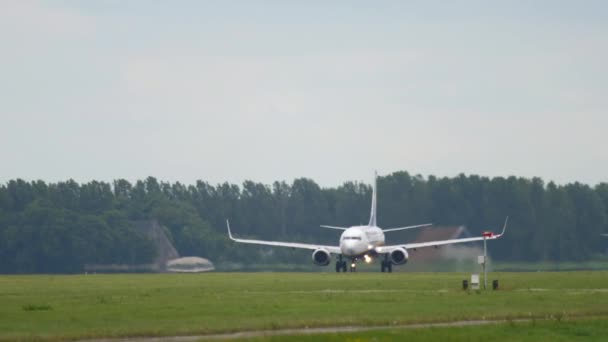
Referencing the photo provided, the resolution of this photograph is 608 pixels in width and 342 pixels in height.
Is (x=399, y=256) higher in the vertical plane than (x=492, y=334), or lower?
higher

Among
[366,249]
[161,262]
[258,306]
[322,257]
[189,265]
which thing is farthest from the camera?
[161,262]

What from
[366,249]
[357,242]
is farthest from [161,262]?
[357,242]

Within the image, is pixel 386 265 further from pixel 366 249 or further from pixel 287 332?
pixel 287 332

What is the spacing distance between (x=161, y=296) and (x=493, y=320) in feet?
55.5

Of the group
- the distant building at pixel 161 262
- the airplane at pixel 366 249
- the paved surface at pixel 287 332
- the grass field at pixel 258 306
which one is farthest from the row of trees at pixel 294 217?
the paved surface at pixel 287 332

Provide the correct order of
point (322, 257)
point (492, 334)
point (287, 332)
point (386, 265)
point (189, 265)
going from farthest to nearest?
point (189, 265) < point (322, 257) < point (386, 265) < point (492, 334) < point (287, 332)

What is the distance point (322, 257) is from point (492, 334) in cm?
7163

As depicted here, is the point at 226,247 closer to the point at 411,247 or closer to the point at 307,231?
the point at 307,231

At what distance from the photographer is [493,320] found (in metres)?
42.9

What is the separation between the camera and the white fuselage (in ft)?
344

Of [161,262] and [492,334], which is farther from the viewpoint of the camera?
[161,262]

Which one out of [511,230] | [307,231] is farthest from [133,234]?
[511,230]

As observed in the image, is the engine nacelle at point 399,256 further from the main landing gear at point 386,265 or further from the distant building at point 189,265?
the distant building at point 189,265

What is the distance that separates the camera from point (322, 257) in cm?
11000
